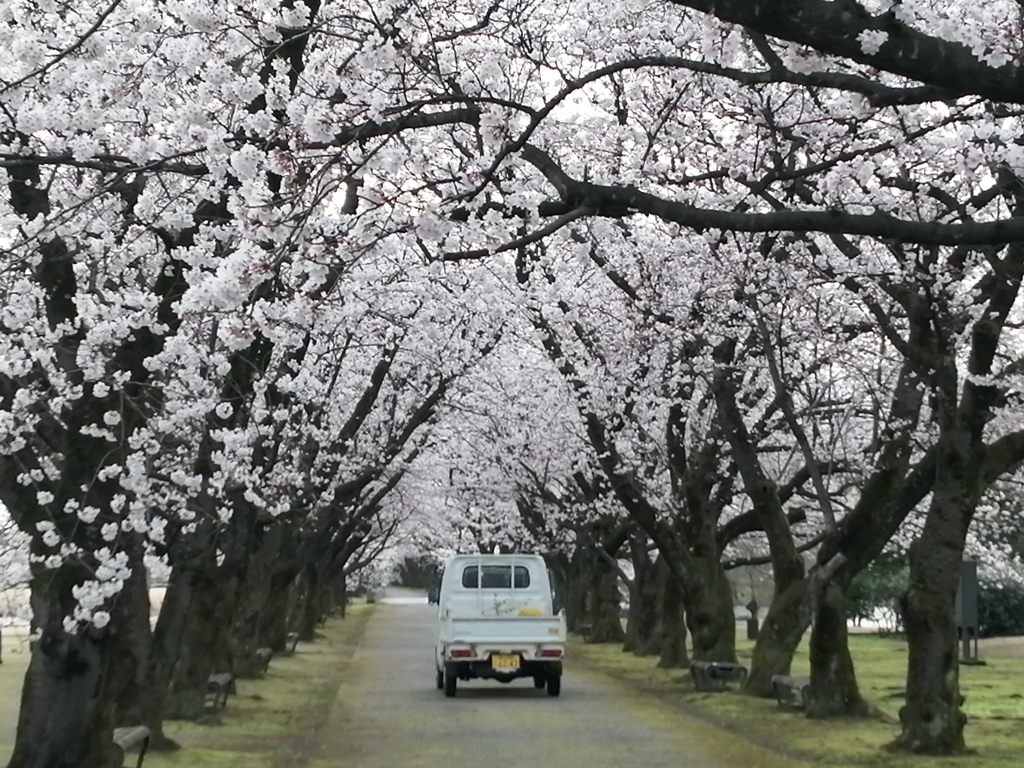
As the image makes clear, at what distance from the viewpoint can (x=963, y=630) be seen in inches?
1280

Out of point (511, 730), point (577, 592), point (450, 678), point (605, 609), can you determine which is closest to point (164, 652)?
point (511, 730)

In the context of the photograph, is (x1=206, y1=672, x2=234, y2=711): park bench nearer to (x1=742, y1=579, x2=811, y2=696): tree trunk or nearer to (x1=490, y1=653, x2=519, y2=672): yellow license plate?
(x1=490, y1=653, x2=519, y2=672): yellow license plate

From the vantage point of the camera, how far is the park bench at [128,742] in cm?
1116

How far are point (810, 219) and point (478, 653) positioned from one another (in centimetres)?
1751

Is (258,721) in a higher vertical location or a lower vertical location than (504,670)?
lower

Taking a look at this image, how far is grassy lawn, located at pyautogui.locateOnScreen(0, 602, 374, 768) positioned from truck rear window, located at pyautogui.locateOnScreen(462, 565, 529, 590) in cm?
303

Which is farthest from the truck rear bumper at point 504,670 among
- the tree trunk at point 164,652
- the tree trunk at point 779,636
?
the tree trunk at point 164,652

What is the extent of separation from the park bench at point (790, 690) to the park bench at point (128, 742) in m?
8.98

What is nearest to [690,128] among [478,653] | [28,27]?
[28,27]

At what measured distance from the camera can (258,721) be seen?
63.0ft

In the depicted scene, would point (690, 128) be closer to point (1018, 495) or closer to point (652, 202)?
point (652, 202)

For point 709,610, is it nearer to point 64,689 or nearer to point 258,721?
point 258,721

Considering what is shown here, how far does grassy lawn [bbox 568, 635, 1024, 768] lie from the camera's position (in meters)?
14.6

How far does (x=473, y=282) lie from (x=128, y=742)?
11.1 metres
